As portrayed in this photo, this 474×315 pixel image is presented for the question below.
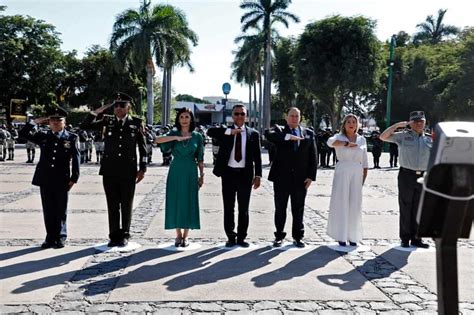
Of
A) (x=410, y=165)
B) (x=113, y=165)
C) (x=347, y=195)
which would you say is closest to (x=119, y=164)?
(x=113, y=165)

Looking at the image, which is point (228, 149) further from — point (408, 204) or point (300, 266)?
point (408, 204)

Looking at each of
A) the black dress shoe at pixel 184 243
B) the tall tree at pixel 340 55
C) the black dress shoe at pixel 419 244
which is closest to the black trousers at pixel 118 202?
the black dress shoe at pixel 184 243

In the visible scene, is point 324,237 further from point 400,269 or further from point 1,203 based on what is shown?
point 1,203

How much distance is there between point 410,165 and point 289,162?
1572 millimetres

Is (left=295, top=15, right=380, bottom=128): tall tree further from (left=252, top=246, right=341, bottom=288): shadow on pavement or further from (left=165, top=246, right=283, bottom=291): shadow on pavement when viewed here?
(left=165, top=246, right=283, bottom=291): shadow on pavement

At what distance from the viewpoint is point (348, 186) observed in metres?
6.94

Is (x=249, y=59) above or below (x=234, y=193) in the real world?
above

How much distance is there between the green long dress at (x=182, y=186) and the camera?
6.59 m

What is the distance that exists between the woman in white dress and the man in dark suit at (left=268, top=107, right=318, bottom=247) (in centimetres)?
38

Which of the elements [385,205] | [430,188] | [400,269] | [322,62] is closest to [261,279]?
[400,269]

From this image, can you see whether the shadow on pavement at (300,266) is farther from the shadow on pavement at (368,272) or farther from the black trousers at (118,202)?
the black trousers at (118,202)

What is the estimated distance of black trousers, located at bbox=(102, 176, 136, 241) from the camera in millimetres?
6672

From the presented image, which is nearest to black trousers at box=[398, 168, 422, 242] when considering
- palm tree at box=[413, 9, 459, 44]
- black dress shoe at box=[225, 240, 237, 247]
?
black dress shoe at box=[225, 240, 237, 247]

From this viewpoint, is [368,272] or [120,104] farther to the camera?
[120,104]
